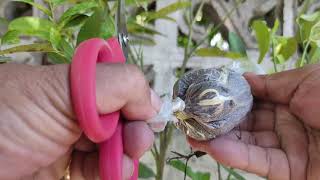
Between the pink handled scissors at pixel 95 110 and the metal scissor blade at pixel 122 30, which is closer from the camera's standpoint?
the pink handled scissors at pixel 95 110

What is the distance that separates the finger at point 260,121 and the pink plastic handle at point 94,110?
263mm

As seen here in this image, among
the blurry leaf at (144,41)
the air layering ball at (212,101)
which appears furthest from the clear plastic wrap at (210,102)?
the blurry leaf at (144,41)

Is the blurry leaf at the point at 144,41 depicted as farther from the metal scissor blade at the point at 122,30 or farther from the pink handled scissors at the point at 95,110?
the pink handled scissors at the point at 95,110

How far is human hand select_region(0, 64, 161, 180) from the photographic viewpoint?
1.07 feet

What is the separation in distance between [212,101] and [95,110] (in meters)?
0.19

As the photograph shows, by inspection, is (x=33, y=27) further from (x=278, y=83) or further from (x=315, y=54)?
(x=315, y=54)

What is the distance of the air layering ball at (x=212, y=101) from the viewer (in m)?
0.48

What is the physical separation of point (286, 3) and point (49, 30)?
2.07 feet

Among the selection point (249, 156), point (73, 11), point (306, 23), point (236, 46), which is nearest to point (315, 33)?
point (306, 23)

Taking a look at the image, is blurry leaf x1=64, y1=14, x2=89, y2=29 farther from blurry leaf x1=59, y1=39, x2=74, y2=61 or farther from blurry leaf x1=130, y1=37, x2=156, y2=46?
blurry leaf x1=130, y1=37, x2=156, y2=46

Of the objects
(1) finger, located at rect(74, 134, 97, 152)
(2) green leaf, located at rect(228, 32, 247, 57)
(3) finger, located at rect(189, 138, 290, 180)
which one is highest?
(2) green leaf, located at rect(228, 32, 247, 57)

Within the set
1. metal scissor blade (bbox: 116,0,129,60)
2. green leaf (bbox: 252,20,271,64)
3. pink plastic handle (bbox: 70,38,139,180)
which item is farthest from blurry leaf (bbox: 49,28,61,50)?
green leaf (bbox: 252,20,271,64)

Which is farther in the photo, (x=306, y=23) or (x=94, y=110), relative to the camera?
(x=306, y=23)

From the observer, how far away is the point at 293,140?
1.83ft
